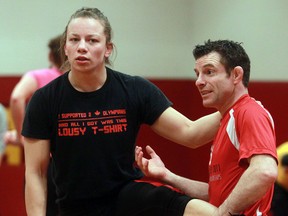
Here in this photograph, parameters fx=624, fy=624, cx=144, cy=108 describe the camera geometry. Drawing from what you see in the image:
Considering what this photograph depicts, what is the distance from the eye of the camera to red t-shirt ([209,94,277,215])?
2305mm

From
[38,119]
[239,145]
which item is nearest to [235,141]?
[239,145]

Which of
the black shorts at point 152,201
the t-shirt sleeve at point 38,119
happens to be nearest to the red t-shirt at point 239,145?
the black shorts at point 152,201

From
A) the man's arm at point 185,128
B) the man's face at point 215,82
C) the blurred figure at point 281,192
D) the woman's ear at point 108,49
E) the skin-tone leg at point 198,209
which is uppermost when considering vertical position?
the woman's ear at point 108,49

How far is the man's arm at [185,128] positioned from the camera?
2.85 m

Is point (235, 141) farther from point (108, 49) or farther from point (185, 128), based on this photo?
point (108, 49)

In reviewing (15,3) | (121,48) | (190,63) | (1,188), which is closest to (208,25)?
(190,63)

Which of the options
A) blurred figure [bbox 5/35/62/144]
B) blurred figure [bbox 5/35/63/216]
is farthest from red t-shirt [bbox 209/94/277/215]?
blurred figure [bbox 5/35/62/144]

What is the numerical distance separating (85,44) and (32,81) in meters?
1.67

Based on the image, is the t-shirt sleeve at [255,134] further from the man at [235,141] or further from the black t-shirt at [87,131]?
the black t-shirt at [87,131]

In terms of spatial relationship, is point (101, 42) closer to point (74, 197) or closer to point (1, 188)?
point (74, 197)

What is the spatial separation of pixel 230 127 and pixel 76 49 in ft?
2.47

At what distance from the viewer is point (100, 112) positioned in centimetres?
276

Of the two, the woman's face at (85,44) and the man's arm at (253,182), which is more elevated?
the woman's face at (85,44)

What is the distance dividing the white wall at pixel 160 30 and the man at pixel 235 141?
2281mm
